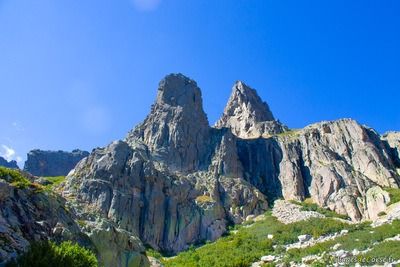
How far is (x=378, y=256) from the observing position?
155 feet

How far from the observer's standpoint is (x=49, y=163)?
164 metres

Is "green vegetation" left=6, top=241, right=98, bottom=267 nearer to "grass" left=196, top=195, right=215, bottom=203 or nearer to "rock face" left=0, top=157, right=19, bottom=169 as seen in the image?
"grass" left=196, top=195, right=215, bottom=203

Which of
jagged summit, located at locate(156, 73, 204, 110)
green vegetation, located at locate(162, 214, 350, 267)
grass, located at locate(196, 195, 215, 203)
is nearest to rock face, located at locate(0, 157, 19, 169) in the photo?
jagged summit, located at locate(156, 73, 204, 110)

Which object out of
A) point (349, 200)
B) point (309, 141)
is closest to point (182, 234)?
point (349, 200)

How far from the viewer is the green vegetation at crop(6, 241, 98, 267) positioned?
2183cm

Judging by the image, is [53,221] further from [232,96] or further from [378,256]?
[232,96]

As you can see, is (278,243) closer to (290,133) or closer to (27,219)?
(27,219)

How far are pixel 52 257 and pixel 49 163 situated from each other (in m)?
149

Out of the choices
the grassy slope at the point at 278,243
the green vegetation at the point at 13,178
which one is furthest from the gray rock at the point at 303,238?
the green vegetation at the point at 13,178

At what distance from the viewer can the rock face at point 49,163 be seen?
521 ft

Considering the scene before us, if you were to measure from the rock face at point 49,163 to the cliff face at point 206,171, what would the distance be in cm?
5843

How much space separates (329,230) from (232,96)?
95812mm

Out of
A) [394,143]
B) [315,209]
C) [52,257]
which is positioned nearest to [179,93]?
[315,209]

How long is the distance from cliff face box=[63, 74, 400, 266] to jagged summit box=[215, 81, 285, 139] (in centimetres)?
97
